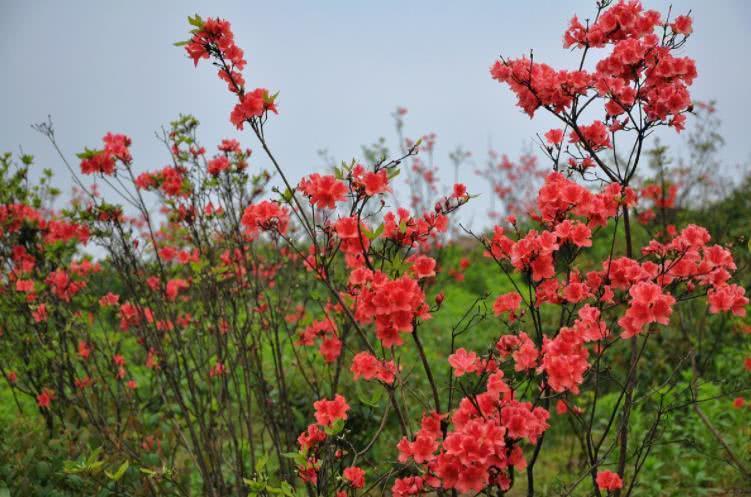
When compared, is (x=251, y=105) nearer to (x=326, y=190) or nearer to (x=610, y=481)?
(x=326, y=190)

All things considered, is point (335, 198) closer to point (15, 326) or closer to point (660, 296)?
point (660, 296)

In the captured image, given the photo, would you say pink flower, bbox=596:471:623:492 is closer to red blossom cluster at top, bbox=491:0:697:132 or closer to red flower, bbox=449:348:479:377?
red flower, bbox=449:348:479:377

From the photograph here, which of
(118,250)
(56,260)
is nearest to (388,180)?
(118,250)

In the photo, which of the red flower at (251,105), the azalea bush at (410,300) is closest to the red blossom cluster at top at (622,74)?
the azalea bush at (410,300)

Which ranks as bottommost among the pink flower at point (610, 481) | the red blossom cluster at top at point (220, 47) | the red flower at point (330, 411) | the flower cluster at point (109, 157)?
the pink flower at point (610, 481)

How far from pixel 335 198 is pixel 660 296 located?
1210mm

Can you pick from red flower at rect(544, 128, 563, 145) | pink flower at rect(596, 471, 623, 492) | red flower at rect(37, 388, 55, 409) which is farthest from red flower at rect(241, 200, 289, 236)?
red flower at rect(37, 388, 55, 409)

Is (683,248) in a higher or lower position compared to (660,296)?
higher

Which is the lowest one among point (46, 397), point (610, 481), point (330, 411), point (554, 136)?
point (610, 481)

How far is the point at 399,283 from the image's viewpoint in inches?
78.2

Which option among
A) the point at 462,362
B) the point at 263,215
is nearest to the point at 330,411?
the point at 462,362

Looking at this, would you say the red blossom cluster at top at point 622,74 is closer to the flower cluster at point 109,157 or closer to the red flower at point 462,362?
the red flower at point 462,362

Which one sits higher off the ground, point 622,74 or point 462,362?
point 622,74

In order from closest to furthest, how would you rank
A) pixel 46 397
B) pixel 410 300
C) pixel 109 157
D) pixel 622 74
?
pixel 410 300, pixel 622 74, pixel 109 157, pixel 46 397
